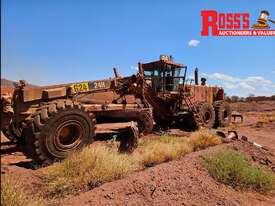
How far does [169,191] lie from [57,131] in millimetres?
2796

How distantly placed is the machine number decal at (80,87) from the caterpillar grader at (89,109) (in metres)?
0.02

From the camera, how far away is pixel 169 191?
116 inches

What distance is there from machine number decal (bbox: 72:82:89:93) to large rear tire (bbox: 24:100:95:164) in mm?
1215

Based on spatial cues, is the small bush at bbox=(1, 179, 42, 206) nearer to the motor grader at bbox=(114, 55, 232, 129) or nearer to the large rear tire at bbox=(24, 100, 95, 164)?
the large rear tire at bbox=(24, 100, 95, 164)

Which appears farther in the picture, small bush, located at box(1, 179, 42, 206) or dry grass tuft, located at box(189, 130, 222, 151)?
dry grass tuft, located at box(189, 130, 222, 151)

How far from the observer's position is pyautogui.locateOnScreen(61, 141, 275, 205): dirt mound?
103 inches

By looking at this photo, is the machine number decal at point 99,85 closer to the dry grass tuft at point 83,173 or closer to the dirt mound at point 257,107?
the dry grass tuft at point 83,173

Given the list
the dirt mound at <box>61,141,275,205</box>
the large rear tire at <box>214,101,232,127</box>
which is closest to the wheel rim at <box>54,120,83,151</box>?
the dirt mound at <box>61,141,275,205</box>

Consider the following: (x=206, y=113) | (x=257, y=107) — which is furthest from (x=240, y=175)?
(x=257, y=107)

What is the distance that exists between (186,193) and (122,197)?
Result: 3.60 feet

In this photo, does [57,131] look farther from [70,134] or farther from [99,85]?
[99,85]

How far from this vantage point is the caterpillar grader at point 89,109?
3971 mm

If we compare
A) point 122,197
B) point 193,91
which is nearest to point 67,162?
point 122,197

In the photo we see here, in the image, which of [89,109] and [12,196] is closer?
[12,196]
